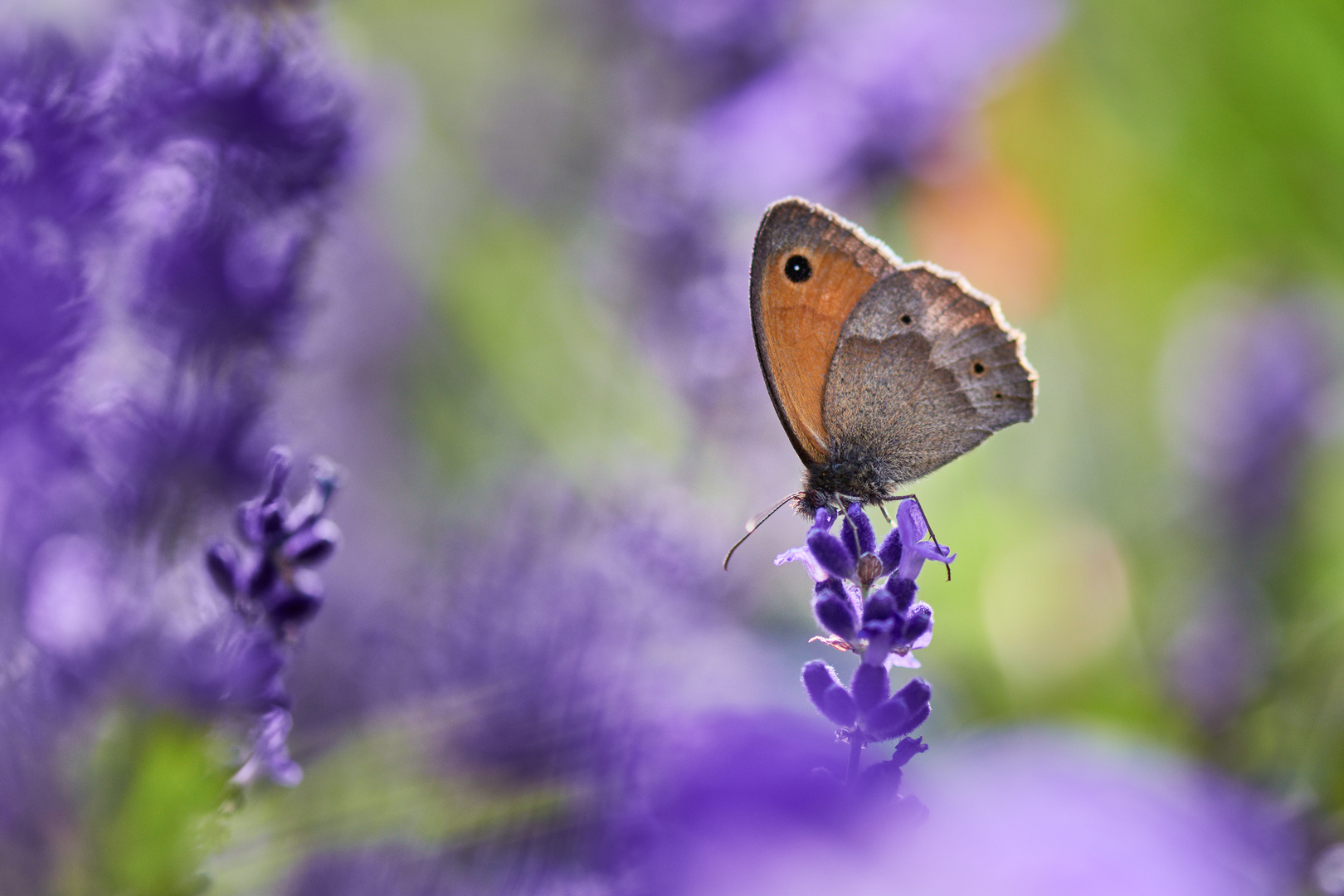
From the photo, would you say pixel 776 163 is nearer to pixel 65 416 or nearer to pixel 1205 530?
pixel 1205 530

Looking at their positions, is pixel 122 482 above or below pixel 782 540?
below

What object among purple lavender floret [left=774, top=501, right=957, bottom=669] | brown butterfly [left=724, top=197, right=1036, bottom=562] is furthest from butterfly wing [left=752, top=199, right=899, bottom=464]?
purple lavender floret [left=774, top=501, right=957, bottom=669]

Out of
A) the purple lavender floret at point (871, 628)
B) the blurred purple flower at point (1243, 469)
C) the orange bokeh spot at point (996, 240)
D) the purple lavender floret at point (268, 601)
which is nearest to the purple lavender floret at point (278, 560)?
the purple lavender floret at point (268, 601)

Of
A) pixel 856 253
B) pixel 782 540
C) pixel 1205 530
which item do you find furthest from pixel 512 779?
pixel 1205 530

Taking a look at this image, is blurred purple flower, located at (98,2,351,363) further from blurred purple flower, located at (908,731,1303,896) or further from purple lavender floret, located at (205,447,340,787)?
blurred purple flower, located at (908,731,1303,896)

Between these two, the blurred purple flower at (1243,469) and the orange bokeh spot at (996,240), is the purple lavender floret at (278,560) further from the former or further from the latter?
the orange bokeh spot at (996,240)

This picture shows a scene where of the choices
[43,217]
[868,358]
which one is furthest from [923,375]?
[43,217]

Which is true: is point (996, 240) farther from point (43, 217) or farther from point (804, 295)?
point (43, 217)
